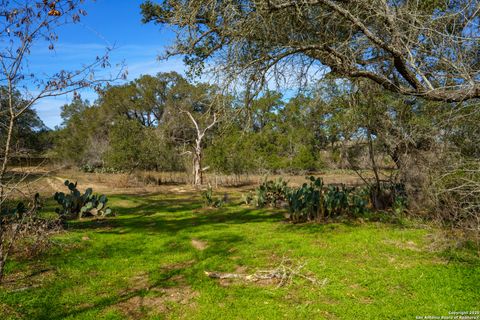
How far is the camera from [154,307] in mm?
4676

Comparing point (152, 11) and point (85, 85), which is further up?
point (152, 11)

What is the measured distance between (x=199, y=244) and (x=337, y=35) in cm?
564

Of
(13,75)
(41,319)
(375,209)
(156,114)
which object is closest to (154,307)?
(41,319)

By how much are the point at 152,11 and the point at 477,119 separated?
9694mm

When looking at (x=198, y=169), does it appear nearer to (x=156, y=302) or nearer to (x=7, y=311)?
(x=156, y=302)

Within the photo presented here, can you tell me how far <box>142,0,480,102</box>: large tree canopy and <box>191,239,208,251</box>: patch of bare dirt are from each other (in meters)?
3.66

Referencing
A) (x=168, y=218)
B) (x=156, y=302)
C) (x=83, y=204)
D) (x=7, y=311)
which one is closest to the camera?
(x=7, y=311)

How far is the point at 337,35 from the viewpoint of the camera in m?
8.23

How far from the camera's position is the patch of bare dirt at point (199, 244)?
7.69 m

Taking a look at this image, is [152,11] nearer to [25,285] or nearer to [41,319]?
[25,285]

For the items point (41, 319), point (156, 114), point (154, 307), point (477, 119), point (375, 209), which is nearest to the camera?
point (41, 319)

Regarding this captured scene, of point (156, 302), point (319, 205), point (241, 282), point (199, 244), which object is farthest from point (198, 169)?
point (156, 302)

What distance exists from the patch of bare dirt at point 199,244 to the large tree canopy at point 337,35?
3.66 metres

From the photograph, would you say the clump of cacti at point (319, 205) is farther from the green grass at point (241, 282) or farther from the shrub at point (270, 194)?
the shrub at point (270, 194)
